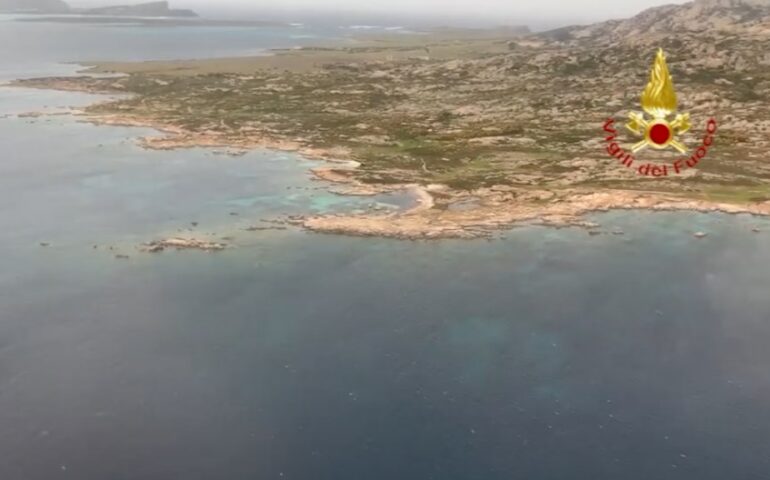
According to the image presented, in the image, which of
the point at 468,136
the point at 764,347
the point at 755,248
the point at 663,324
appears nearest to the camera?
the point at 764,347

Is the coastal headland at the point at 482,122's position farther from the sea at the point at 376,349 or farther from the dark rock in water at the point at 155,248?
the dark rock in water at the point at 155,248

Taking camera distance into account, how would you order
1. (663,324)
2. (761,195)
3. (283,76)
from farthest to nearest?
(283,76) < (761,195) < (663,324)

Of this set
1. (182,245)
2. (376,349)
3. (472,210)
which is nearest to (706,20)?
(472,210)

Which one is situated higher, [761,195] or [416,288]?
[761,195]

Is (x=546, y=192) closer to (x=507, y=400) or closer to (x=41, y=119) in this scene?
(x=507, y=400)

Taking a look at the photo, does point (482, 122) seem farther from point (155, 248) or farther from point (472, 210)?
point (155, 248)

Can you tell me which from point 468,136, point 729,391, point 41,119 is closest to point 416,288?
point 729,391

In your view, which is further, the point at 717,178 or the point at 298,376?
the point at 717,178

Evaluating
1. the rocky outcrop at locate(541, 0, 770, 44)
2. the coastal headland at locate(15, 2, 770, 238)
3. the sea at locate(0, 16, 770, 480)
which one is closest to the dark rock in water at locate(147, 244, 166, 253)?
the sea at locate(0, 16, 770, 480)
